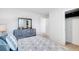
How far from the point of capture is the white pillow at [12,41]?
202cm

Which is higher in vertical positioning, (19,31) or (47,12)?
(47,12)

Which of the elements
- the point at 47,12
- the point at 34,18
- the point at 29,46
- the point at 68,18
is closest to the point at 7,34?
the point at 29,46

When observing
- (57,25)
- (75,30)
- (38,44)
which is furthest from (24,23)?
(75,30)

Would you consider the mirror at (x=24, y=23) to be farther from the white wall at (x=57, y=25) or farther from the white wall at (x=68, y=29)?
the white wall at (x=68, y=29)

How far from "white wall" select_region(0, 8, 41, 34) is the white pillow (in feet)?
0.46

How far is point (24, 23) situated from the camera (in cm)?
221

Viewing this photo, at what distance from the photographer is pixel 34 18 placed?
2.17 meters

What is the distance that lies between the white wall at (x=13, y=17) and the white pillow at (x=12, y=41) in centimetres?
14

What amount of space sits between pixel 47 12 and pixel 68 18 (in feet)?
1.54

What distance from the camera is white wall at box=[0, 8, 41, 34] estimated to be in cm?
202

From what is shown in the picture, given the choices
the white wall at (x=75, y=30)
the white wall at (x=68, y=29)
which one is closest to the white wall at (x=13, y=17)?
the white wall at (x=68, y=29)

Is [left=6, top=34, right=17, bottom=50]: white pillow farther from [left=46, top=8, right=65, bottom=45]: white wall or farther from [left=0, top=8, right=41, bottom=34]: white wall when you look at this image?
[left=46, top=8, right=65, bottom=45]: white wall

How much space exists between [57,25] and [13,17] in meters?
0.98
